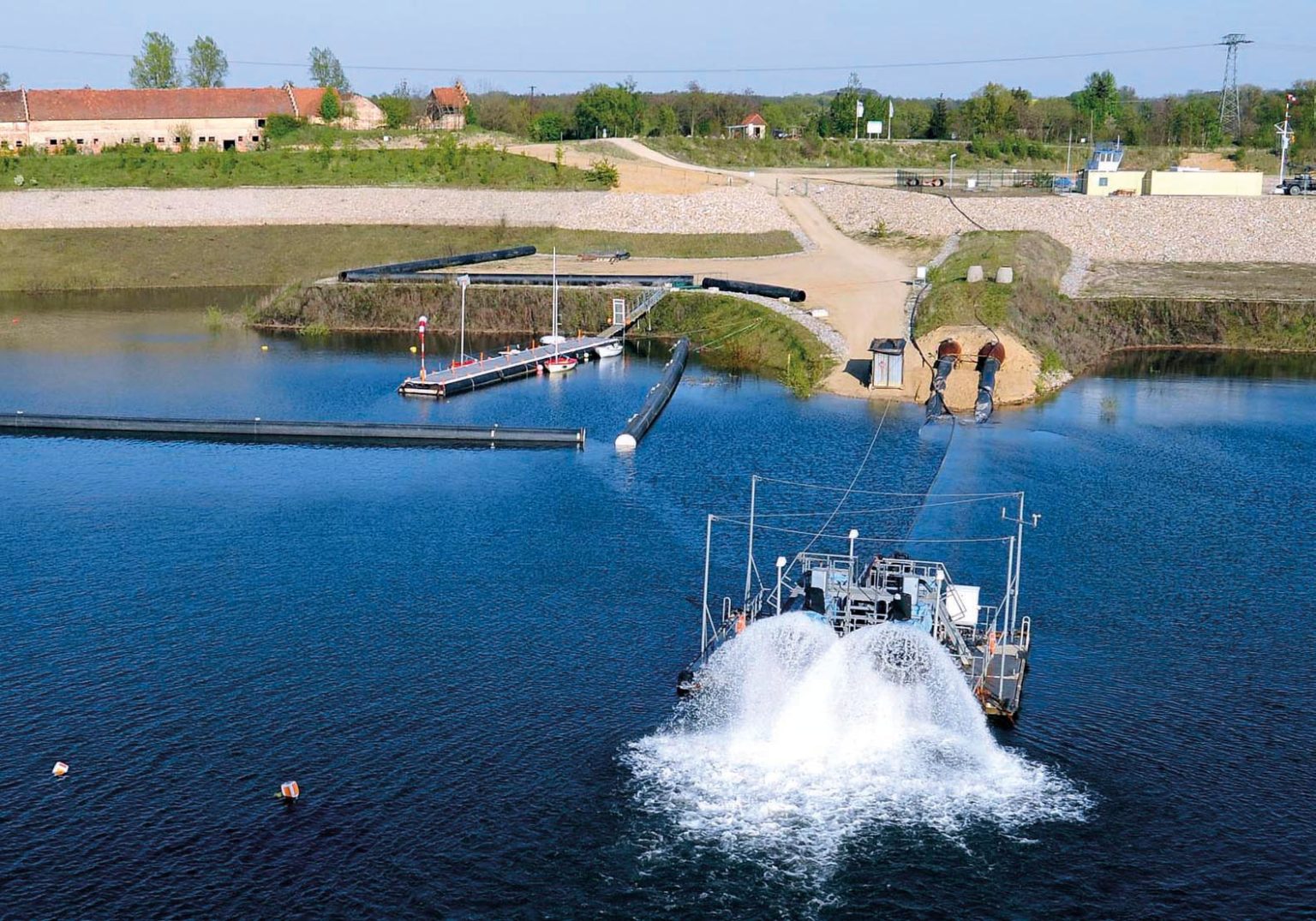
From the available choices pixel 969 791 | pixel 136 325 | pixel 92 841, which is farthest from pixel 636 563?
pixel 136 325

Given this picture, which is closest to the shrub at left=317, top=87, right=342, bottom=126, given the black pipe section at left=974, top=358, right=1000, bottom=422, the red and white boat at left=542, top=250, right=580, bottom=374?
the red and white boat at left=542, top=250, right=580, bottom=374

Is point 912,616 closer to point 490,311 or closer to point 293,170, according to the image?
point 490,311

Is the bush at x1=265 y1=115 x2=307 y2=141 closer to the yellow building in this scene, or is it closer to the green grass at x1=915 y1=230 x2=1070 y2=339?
the green grass at x1=915 y1=230 x2=1070 y2=339

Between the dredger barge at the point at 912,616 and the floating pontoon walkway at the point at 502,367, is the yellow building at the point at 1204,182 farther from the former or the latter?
the dredger barge at the point at 912,616

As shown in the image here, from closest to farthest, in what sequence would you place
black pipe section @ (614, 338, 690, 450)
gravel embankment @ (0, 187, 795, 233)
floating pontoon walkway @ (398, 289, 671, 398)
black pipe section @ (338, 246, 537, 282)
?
black pipe section @ (614, 338, 690, 450) → floating pontoon walkway @ (398, 289, 671, 398) → black pipe section @ (338, 246, 537, 282) → gravel embankment @ (0, 187, 795, 233)

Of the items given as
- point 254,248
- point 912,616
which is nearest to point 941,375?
point 912,616
